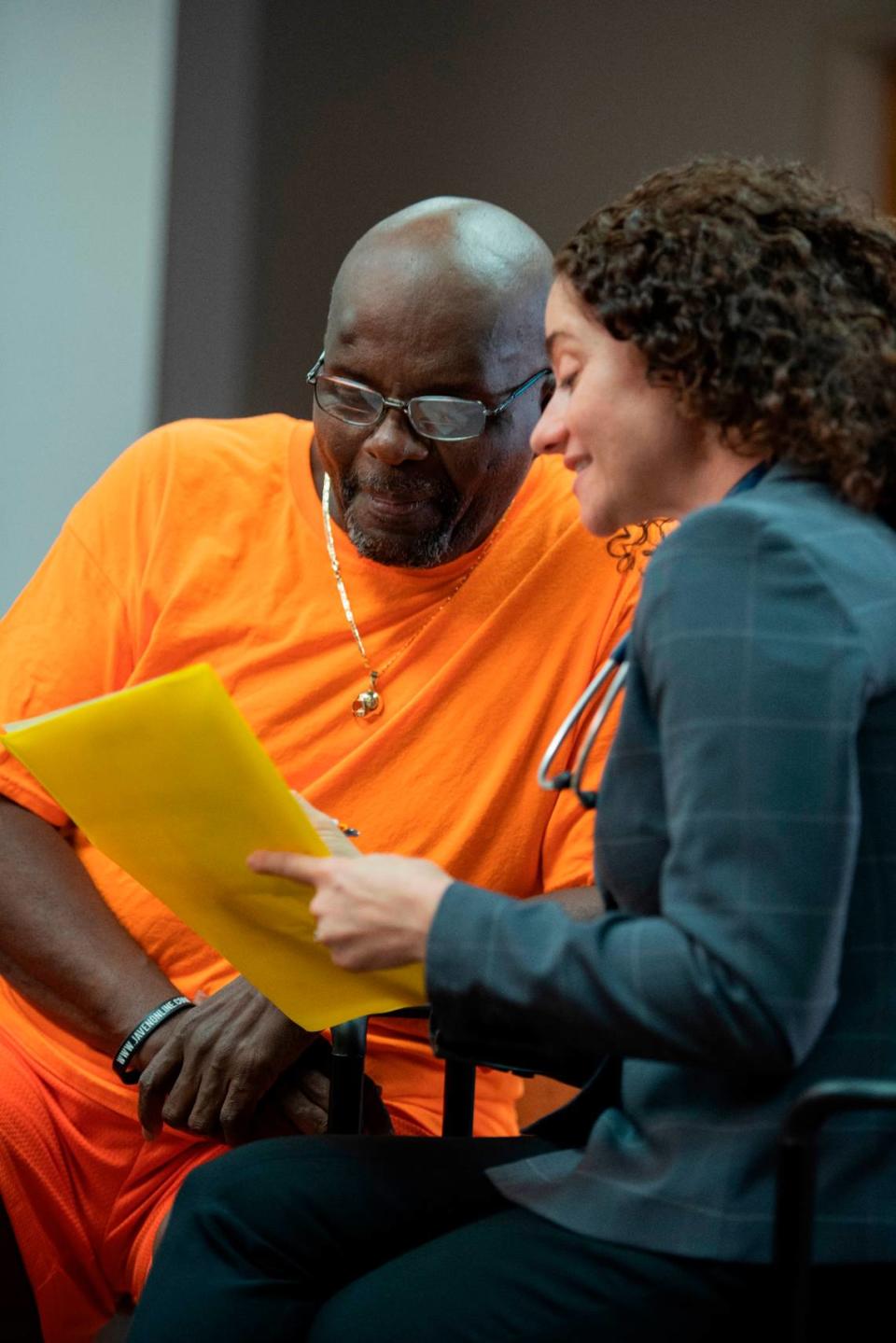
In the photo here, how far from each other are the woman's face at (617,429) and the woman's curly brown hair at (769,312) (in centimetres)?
2

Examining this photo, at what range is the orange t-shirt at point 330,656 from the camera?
1910 millimetres

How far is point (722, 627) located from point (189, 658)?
108 centimetres

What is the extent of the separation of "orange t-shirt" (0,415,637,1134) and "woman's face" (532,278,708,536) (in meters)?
0.63

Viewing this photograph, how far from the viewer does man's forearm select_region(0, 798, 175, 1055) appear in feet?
5.97

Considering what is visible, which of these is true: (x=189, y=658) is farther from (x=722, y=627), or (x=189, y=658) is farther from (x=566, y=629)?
(x=722, y=627)

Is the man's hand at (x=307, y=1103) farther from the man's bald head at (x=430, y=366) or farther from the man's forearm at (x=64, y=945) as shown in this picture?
the man's bald head at (x=430, y=366)

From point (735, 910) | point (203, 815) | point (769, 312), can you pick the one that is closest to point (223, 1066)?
point (203, 815)

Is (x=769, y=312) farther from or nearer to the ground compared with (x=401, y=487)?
farther from the ground

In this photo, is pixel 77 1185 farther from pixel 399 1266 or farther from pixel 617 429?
pixel 617 429

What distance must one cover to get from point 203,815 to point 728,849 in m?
0.45

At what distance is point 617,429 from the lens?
1.27 meters

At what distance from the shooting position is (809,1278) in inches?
40.7

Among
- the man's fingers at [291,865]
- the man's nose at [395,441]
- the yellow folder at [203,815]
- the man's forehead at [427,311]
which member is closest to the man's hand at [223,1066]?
the yellow folder at [203,815]

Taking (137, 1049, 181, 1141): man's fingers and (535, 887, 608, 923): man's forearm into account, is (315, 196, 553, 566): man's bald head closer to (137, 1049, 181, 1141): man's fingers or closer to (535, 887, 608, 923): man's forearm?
(535, 887, 608, 923): man's forearm
